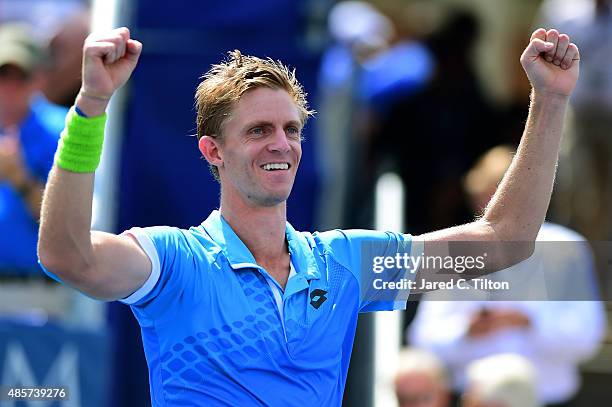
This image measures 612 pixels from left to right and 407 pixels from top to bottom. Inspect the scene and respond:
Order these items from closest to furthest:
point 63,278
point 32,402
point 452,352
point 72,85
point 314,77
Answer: point 63,278, point 32,402, point 452,352, point 314,77, point 72,85

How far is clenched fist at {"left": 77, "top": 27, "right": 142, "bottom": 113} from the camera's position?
3.47 metres

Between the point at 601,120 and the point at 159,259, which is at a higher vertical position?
the point at 601,120

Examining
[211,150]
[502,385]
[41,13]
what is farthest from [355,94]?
[211,150]

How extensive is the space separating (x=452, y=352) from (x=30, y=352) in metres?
2.23

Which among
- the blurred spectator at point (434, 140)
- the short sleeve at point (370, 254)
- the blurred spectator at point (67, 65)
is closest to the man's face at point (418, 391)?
the short sleeve at point (370, 254)

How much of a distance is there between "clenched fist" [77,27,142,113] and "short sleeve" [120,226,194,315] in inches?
18.1

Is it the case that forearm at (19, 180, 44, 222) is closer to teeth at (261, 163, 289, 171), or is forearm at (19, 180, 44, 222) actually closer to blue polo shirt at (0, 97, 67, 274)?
blue polo shirt at (0, 97, 67, 274)

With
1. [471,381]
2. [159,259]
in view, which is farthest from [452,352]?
[159,259]

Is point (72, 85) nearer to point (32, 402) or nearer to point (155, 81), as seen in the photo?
point (155, 81)

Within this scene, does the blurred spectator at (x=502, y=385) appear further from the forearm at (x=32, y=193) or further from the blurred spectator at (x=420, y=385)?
the forearm at (x=32, y=193)

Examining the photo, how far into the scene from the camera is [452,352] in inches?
278

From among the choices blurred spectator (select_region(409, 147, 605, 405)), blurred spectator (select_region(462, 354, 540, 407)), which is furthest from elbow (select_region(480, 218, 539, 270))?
blurred spectator (select_region(409, 147, 605, 405))

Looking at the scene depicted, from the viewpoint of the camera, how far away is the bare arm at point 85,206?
137 inches

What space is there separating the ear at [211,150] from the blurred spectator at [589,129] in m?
5.09
